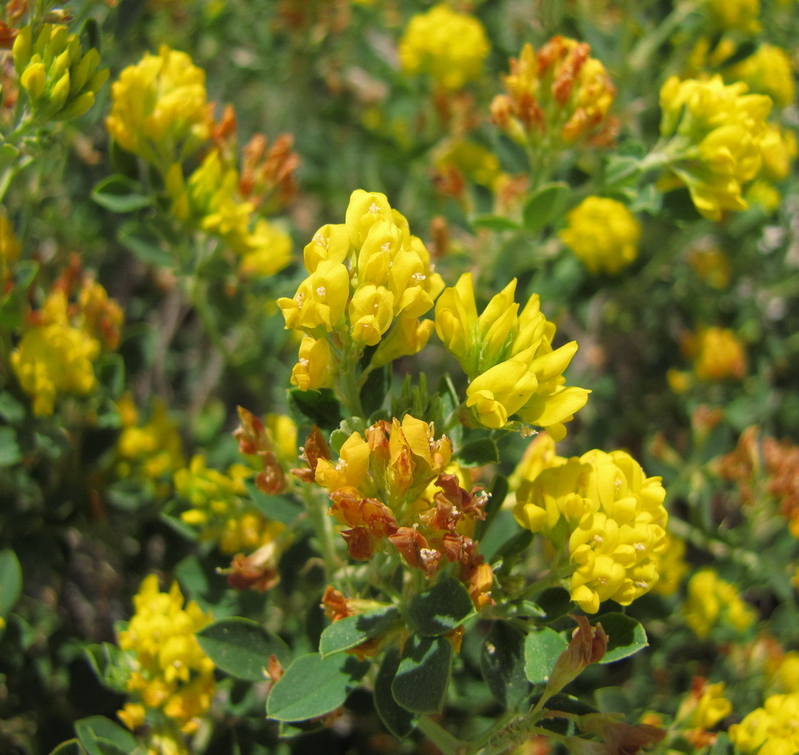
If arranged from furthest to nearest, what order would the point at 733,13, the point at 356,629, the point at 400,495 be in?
the point at 733,13
the point at 356,629
the point at 400,495

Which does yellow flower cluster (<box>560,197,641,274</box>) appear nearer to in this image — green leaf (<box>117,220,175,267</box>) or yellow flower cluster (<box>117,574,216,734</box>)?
green leaf (<box>117,220,175,267</box>)

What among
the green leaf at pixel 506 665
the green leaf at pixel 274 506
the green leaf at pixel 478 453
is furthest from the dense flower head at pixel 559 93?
the green leaf at pixel 506 665

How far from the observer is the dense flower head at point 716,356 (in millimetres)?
3697

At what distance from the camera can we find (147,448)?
2.91 meters

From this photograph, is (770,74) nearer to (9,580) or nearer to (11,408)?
(11,408)

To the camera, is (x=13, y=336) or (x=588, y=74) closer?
(x=588, y=74)

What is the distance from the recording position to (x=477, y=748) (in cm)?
178

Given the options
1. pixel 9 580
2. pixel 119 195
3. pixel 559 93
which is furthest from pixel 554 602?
pixel 119 195

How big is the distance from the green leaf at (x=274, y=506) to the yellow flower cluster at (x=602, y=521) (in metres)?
0.71

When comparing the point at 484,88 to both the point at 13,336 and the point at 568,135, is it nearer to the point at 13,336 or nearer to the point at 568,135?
the point at 568,135

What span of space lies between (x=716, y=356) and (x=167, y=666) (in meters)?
2.97

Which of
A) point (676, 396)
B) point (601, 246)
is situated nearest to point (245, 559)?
point (601, 246)

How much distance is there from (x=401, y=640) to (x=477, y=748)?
0.32 metres

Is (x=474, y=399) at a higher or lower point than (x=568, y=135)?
lower
